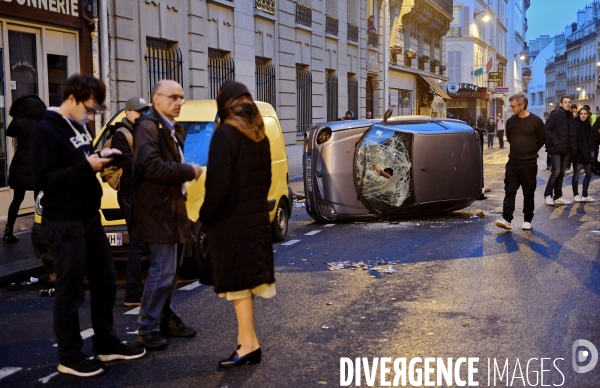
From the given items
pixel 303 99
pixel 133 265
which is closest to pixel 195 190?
pixel 133 265

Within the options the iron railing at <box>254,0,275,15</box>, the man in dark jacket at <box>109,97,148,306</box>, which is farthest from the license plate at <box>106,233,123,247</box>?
the iron railing at <box>254,0,275,15</box>

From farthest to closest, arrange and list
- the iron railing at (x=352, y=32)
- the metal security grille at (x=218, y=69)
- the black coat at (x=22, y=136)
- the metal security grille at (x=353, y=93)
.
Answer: the metal security grille at (x=353, y=93)
the iron railing at (x=352, y=32)
the metal security grille at (x=218, y=69)
the black coat at (x=22, y=136)

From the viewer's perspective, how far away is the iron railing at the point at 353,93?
30.6m

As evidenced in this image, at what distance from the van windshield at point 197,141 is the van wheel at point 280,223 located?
195 cm

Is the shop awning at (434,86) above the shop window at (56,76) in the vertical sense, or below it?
above

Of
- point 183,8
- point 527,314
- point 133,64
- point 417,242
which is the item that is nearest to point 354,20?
point 183,8

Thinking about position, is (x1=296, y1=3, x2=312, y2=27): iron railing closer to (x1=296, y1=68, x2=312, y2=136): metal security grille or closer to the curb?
(x1=296, y1=68, x2=312, y2=136): metal security grille

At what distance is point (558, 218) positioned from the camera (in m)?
13.0

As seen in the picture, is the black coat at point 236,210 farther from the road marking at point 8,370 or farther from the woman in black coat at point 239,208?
the road marking at point 8,370

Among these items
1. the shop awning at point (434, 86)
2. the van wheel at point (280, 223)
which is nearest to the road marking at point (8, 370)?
the van wheel at point (280, 223)

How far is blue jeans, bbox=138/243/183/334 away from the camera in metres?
5.61

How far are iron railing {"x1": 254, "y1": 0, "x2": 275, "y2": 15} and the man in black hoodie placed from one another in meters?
16.8

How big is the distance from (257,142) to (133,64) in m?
10.9

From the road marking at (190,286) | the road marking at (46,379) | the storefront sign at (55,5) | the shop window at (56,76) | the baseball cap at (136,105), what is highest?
the storefront sign at (55,5)
